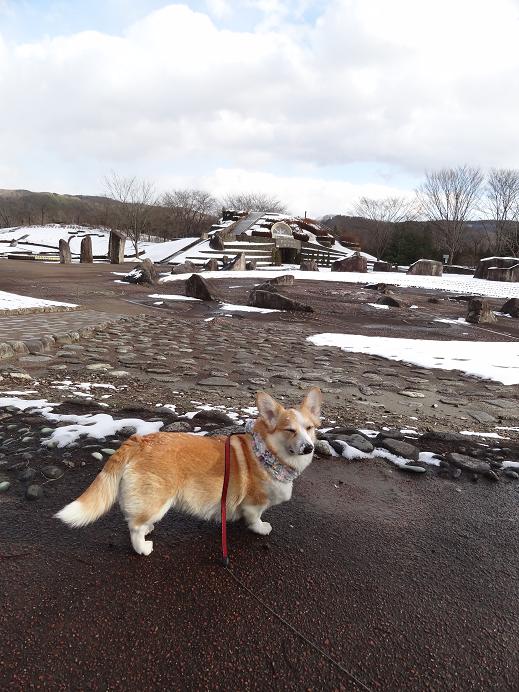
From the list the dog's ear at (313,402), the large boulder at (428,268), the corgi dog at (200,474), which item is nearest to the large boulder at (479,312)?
the dog's ear at (313,402)

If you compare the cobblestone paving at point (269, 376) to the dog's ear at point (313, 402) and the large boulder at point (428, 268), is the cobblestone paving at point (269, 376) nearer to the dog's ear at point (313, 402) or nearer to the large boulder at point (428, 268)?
the dog's ear at point (313, 402)

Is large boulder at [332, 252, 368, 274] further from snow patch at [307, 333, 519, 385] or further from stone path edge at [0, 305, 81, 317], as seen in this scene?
stone path edge at [0, 305, 81, 317]

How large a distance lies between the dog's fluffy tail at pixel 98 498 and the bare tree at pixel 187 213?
65.4 meters

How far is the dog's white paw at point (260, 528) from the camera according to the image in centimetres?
252

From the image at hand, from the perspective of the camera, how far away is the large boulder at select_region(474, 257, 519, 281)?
91.1 ft

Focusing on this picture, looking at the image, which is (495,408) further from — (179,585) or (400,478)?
(179,585)

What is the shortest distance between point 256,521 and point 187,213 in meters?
69.6

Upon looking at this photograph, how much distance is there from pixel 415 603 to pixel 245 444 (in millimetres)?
1173

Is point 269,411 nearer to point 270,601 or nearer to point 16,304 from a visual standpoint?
point 270,601

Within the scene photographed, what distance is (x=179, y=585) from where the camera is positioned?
211cm

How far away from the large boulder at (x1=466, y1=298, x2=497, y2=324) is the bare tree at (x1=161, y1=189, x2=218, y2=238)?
181 feet

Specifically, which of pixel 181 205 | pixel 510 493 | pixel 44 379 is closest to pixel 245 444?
pixel 510 493

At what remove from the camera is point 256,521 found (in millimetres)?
2518

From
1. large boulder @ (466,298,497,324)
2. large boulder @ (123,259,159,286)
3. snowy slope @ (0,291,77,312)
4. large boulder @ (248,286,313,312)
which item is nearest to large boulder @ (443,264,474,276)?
large boulder @ (466,298,497,324)
